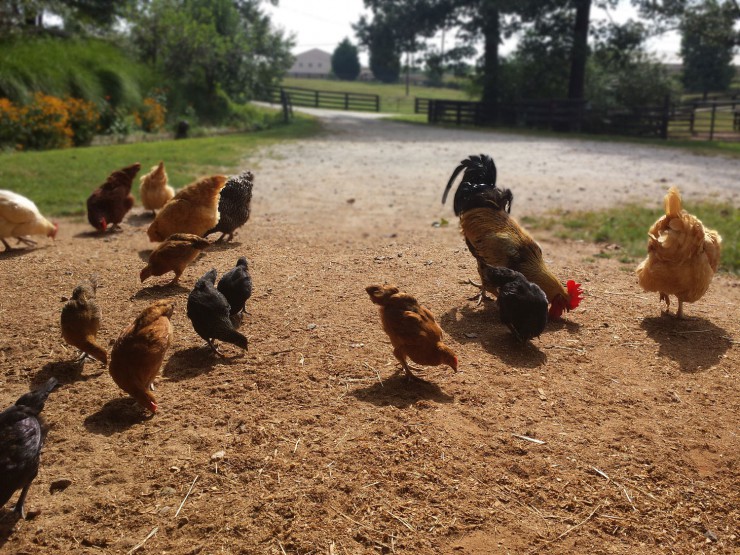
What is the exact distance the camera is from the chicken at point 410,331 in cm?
Result: 432

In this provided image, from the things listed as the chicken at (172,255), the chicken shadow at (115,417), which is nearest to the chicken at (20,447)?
the chicken shadow at (115,417)

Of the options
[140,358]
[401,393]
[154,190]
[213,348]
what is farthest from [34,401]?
[154,190]

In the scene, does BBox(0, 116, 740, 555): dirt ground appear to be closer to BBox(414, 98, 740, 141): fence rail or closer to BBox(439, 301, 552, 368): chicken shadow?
BBox(439, 301, 552, 368): chicken shadow

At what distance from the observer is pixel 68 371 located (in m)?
4.68

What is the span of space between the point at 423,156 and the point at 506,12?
18.0m

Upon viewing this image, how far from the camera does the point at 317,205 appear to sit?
36.5ft

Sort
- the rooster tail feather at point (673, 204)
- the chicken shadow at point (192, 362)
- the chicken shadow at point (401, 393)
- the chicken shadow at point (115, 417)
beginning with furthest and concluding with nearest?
the rooster tail feather at point (673, 204) → the chicken shadow at point (192, 362) → the chicken shadow at point (401, 393) → the chicken shadow at point (115, 417)

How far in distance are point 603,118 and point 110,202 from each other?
27065 millimetres

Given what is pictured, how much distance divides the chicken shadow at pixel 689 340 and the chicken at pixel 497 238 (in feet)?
2.64

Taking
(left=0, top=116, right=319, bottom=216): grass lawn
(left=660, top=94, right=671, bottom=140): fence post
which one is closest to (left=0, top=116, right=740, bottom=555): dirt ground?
(left=0, top=116, right=319, bottom=216): grass lawn

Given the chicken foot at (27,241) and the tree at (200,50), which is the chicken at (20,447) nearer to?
the chicken foot at (27,241)

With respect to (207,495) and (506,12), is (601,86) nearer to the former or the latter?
(506,12)

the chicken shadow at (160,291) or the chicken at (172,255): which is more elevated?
the chicken at (172,255)

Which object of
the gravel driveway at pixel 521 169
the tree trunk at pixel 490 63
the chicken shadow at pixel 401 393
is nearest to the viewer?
the chicken shadow at pixel 401 393
